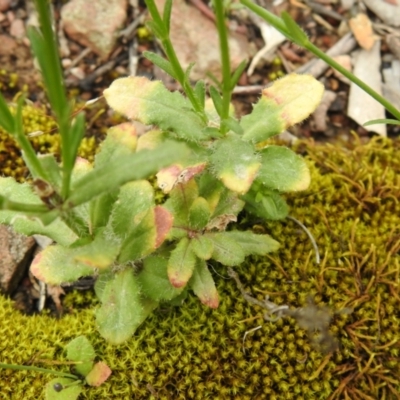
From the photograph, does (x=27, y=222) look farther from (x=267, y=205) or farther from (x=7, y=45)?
(x=7, y=45)

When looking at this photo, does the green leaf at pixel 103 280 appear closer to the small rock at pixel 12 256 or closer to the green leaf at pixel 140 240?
the green leaf at pixel 140 240

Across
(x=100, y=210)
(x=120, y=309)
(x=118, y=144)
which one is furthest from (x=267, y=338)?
(x=118, y=144)

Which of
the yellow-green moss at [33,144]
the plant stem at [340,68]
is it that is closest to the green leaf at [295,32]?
the plant stem at [340,68]

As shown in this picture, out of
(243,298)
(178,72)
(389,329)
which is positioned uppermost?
(178,72)

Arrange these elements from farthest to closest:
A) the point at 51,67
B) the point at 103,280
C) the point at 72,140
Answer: the point at 103,280 → the point at 72,140 → the point at 51,67

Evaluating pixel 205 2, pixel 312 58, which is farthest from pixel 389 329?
pixel 205 2

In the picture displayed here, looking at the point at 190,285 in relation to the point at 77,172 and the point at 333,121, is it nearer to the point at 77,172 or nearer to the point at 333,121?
the point at 77,172
